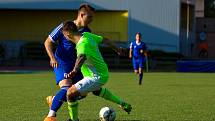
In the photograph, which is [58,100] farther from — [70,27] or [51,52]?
[70,27]

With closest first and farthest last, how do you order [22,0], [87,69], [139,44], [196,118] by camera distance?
[87,69]
[196,118]
[139,44]
[22,0]

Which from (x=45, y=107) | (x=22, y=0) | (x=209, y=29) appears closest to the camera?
(x=45, y=107)

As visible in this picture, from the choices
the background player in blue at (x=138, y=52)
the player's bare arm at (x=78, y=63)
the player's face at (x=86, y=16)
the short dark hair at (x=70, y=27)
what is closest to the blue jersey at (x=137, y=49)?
the background player in blue at (x=138, y=52)

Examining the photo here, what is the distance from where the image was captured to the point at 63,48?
389 inches

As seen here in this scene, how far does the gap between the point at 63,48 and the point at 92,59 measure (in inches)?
32.0

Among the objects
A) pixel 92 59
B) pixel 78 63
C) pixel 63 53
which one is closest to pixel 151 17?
pixel 63 53

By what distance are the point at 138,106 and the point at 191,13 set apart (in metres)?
46.0

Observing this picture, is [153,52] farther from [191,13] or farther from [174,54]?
[191,13]

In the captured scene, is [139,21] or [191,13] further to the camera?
[191,13]

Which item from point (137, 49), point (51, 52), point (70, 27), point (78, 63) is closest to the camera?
point (78, 63)

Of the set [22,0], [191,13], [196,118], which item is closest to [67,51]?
[196,118]

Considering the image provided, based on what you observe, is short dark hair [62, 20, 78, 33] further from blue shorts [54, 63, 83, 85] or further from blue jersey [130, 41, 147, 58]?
blue jersey [130, 41, 147, 58]

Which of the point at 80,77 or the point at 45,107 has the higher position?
the point at 80,77

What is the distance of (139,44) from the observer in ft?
77.3
